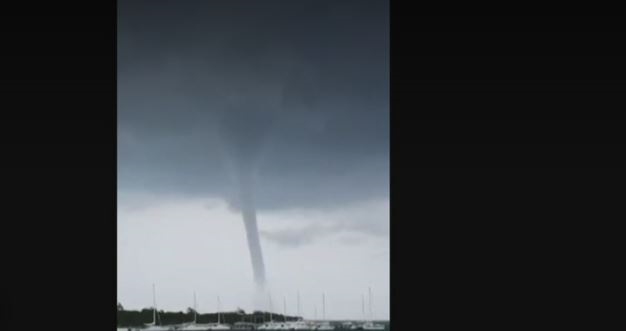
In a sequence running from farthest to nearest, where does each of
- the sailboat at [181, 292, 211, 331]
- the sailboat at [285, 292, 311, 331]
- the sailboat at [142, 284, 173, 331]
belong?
the sailboat at [285, 292, 311, 331] → the sailboat at [181, 292, 211, 331] → the sailboat at [142, 284, 173, 331]

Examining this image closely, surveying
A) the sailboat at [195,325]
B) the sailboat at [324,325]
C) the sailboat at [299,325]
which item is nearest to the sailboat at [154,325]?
the sailboat at [195,325]

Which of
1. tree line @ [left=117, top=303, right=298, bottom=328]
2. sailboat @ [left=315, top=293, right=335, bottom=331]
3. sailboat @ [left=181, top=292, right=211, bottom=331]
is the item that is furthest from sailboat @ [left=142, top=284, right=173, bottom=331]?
sailboat @ [left=315, top=293, right=335, bottom=331]

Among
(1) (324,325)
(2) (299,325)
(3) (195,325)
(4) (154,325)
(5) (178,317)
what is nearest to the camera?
(4) (154,325)

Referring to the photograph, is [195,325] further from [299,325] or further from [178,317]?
[178,317]

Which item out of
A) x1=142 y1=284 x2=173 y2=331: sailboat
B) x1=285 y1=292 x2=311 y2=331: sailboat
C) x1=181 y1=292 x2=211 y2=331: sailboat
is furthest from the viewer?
x1=285 y1=292 x2=311 y2=331: sailboat

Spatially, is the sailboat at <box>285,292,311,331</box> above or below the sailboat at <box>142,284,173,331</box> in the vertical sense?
below

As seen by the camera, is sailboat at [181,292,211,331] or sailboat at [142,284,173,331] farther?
sailboat at [181,292,211,331]

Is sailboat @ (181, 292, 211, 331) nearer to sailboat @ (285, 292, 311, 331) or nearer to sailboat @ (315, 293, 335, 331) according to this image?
sailboat @ (285, 292, 311, 331)

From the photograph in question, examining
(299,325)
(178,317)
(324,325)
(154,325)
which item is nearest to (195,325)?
(154,325)
